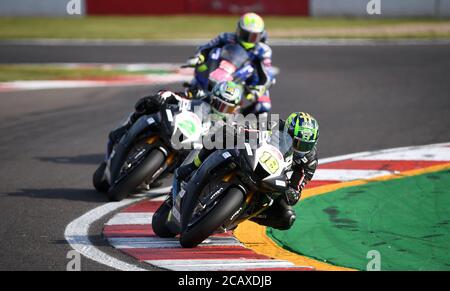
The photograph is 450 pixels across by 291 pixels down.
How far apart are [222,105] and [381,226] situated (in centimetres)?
192

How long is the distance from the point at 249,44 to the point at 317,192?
115 inches

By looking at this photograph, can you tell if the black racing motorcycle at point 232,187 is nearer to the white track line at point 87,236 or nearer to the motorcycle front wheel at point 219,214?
the motorcycle front wheel at point 219,214

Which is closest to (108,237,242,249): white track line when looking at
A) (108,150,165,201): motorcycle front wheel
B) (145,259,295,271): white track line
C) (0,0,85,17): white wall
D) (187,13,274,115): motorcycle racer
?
(145,259,295,271): white track line

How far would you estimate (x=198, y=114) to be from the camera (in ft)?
32.9

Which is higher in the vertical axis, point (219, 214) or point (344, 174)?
point (219, 214)

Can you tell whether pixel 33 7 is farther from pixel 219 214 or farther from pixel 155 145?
pixel 219 214

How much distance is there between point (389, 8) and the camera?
31.6 metres

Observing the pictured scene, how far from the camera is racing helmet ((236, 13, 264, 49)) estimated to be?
1261cm

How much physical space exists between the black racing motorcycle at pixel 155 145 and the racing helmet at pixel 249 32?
262 centimetres

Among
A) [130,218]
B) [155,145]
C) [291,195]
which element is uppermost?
[291,195]

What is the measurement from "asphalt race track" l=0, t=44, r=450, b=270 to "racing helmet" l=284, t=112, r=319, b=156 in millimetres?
1772

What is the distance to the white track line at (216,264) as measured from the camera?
25.0 ft

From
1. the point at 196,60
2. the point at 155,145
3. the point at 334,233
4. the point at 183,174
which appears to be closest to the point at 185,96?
the point at 155,145
